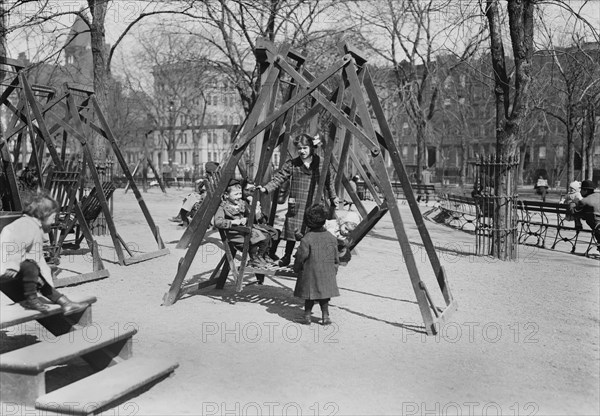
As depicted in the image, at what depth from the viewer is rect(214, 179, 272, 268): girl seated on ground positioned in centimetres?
772

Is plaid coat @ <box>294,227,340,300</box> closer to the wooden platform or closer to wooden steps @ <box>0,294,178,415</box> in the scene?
the wooden platform

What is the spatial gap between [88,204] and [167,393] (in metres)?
6.67

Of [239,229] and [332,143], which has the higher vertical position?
[332,143]

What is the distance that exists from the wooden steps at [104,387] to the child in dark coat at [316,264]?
184cm

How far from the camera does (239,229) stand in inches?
300

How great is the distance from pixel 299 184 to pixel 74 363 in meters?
3.55

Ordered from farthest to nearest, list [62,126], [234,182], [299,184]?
[62,126] < [234,182] < [299,184]

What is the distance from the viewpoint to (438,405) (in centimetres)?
461

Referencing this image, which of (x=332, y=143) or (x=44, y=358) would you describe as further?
(x=332, y=143)

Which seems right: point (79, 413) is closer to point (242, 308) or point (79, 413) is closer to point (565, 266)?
point (242, 308)

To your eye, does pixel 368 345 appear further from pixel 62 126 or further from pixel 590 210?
pixel 590 210

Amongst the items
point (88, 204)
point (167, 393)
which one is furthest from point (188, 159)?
point (167, 393)

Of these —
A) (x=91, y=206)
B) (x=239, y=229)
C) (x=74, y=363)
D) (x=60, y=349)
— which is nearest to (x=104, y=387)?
(x=60, y=349)

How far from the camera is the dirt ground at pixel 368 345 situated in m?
4.66
